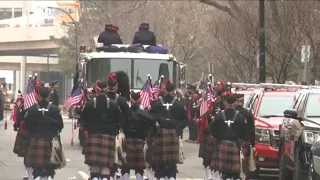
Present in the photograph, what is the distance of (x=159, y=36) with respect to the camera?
50.3 meters

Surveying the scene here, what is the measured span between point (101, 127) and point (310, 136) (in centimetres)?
345

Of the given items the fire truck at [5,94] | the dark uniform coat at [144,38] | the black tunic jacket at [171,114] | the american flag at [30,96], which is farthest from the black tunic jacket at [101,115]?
the fire truck at [5,94]

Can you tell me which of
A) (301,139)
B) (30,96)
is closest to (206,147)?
(301,139)

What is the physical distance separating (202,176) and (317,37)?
10.6 m

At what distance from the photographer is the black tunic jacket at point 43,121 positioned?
13648mm

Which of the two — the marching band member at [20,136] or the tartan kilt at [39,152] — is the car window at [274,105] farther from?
the tartan kilt at [39,152]

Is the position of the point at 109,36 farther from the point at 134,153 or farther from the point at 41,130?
the point at 41,130

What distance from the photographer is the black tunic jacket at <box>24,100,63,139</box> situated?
13648 mm

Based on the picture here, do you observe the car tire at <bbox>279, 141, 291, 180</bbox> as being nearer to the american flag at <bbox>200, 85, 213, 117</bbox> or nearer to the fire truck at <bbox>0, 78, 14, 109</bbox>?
the american flag at <bbox>200, 85, 213, 117</bbox>

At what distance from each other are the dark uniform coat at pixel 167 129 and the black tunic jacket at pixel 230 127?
128 cm

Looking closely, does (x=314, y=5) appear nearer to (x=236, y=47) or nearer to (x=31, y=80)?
(x=236, y=47)

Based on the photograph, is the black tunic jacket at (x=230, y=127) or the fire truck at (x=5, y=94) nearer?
the black tunic jacket at (x=230, y=127)

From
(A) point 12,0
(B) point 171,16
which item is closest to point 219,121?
(B) point 171,16

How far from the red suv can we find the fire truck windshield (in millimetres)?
3177
